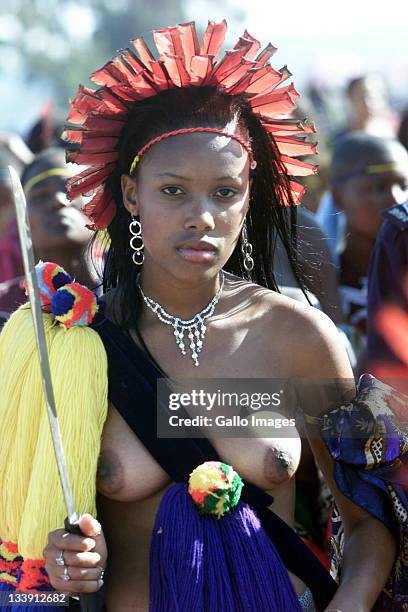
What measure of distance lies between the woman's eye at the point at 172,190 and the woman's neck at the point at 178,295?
10.5 inches

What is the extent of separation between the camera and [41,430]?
2.92 metres

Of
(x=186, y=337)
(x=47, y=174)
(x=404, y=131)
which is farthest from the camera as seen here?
(x=404, y=131)

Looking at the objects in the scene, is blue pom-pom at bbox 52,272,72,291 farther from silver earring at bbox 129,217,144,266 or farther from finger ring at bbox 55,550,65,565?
finger ring at bbox 55,550,65,565

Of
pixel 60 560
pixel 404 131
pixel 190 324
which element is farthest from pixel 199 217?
pixel 404 131

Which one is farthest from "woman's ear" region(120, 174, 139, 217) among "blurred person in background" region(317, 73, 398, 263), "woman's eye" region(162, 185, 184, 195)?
"blurred person in background" region(317, 73, 398, 263)

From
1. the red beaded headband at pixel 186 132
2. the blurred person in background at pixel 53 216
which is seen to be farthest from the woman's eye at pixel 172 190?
the blurred person in background at pixel 53 216

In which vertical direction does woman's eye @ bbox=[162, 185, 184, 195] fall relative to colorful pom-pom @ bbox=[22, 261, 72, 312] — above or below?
above

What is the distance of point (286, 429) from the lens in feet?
10.2

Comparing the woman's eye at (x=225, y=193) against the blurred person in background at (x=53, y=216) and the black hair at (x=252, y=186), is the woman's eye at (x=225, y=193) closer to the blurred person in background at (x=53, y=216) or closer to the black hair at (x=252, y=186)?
the black hair at (x=252, y=186)

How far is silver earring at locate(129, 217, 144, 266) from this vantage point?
3.31m

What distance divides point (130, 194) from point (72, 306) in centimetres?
39

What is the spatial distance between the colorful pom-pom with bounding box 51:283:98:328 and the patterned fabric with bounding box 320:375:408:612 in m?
0.73

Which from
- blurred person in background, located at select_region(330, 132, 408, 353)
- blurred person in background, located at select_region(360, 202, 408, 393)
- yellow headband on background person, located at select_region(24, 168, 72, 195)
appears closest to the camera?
blurred person in background, located at select_region(360, 202, 408, 393)

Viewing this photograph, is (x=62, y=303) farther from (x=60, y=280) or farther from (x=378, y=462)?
(x=378, y=462)
